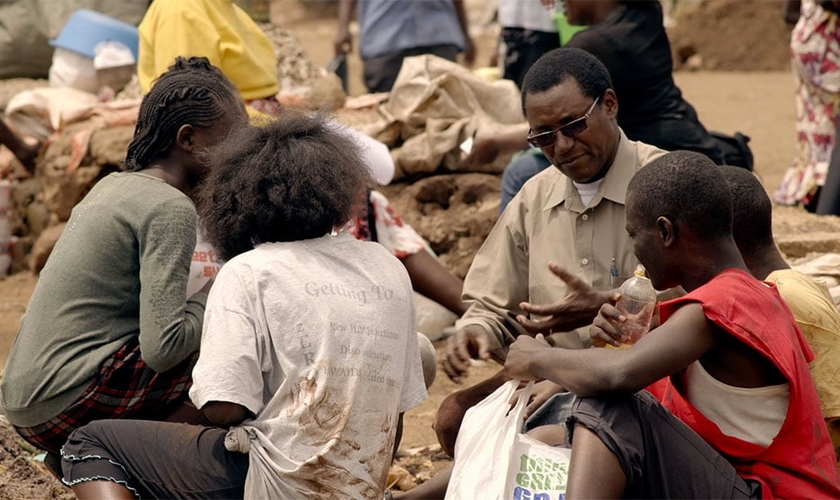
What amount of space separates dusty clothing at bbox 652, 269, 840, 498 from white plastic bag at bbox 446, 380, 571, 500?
0.39 metres

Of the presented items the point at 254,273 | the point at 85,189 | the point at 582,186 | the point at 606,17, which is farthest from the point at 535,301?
the point at 85,189

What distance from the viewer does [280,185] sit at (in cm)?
305

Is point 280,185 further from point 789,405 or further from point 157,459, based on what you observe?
point 789,405

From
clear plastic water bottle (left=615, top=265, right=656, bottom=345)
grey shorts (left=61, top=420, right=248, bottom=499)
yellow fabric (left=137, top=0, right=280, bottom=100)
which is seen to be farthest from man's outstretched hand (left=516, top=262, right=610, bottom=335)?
yellow fabric (left=137, top=0, right=280, bottom=100)

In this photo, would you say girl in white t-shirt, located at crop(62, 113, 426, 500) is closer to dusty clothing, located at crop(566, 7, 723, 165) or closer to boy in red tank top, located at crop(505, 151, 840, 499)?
boy in red tank top, located at crop(505, 151, 840, 499)

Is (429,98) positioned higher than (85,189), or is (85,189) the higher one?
(429,98)

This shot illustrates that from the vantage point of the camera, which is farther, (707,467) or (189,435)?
(189,435)

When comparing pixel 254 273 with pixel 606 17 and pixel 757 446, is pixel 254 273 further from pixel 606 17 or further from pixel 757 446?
pixel 606 17

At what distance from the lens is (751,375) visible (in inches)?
111

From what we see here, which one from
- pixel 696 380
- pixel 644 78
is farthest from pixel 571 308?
pixel 644 78

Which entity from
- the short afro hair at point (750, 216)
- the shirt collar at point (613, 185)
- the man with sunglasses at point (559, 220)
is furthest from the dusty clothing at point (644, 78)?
the short afro hair at point (750, 216)

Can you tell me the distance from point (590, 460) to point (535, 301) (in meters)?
0.99

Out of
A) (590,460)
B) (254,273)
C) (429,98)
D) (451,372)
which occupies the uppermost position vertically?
(254,273)

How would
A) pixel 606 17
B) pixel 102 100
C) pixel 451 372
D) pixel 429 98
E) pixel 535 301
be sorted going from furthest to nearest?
pixel 102 100, pixel 429 98, pixel 606 17, pixel 535 301, pixel 451 372
